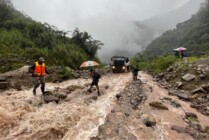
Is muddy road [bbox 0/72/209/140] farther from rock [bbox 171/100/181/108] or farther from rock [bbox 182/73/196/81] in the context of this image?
rock [bbox 182/73/196/81]

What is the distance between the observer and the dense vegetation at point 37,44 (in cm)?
2829

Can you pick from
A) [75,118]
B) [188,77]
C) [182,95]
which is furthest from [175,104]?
[75,118]

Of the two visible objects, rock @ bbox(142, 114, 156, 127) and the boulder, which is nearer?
rock @ bbox(142, 114, 156, 127)

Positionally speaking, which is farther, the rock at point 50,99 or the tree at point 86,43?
the tree at point 86,43

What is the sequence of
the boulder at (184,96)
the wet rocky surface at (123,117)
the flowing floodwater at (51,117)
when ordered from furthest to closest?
the boulder at (184,96) < the flowing floodwater at (51,117) < the wet rocky surface at (123,117)

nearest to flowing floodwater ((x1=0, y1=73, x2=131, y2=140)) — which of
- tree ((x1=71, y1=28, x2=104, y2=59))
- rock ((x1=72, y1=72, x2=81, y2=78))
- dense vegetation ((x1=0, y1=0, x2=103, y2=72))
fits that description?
rock ((x1=72, y1=72, x2=81, y2=78))

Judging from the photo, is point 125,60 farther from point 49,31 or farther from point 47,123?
point 47,123

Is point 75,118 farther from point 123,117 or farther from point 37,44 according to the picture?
point 37,44

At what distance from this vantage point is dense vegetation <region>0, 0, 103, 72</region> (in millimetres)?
28288

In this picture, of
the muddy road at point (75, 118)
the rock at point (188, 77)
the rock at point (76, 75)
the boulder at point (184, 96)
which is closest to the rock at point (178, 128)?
the muddy road at point (75, 118)

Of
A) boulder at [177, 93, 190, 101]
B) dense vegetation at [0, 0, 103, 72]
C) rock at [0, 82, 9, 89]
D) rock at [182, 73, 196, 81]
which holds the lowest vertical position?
boulder at [177, 93, 190, 101]

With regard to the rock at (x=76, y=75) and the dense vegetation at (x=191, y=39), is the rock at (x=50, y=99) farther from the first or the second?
the dense vegetation at (x=191, y=39)

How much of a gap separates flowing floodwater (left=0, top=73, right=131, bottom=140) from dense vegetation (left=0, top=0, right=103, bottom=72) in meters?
10.6

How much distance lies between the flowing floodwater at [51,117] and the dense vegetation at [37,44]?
10645mm
